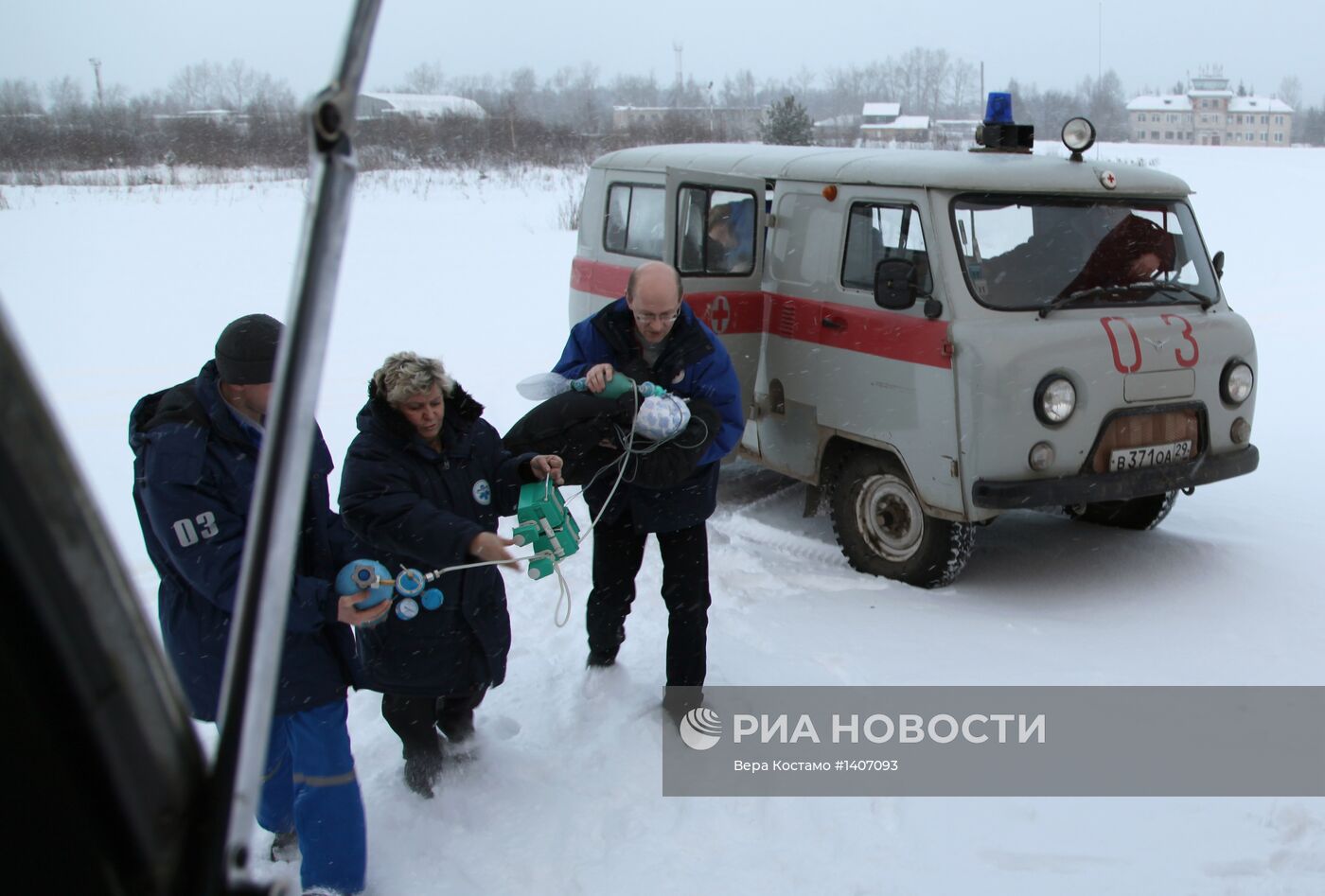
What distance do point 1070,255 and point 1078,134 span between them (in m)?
0.71

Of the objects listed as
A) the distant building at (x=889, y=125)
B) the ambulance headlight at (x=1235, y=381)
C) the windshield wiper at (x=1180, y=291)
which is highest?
the distant building at (x=889, y=125)

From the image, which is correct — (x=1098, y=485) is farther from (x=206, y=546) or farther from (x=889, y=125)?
(x=889, y=125)

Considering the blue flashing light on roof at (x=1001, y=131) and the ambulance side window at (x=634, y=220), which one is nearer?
the blue flashing light on roof at (x=1001, y=131)

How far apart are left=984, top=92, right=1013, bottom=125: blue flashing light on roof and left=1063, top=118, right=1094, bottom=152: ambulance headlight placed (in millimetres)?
452

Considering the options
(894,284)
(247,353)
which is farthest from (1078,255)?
(247,353)

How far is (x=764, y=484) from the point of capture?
7.63 metres

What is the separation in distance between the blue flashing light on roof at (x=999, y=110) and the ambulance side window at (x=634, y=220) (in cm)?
194

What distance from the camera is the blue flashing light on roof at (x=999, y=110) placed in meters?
6.24

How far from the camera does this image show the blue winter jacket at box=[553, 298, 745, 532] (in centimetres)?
409

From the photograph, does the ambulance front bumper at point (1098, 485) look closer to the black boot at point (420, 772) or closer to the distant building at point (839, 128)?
the black boot at point (420, 772)

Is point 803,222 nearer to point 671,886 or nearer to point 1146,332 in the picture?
point 1146,332

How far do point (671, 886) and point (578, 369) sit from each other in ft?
6.25

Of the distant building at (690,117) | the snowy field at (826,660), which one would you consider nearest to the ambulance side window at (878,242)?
the snowy field at (826,660)

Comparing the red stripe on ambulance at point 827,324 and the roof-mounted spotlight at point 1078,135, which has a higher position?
the roof-mounted spotlight at point 1078,135
